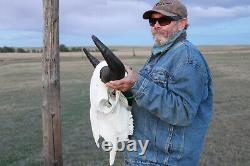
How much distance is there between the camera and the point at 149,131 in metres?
2.53

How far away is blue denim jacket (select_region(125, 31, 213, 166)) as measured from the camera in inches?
89.4

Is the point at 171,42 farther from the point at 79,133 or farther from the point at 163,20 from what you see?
the point at 79,133

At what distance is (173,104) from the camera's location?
7.40 feet

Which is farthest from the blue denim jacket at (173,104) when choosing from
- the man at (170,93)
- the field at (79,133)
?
the field at (79,133)

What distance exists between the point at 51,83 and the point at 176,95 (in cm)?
283

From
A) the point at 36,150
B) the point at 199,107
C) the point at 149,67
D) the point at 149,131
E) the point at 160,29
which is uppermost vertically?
the point at 160,29

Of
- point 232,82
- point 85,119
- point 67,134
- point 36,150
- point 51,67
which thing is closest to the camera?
point 51,67

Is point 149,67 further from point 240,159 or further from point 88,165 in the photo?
point 240,159

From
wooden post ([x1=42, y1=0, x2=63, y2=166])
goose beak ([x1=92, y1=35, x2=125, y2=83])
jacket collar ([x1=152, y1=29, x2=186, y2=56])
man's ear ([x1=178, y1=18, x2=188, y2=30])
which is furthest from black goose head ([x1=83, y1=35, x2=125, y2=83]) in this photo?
wooden post ([x1=42, y1=0, x2=63, y2=166])

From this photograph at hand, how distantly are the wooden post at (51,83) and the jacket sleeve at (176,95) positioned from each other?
2617mm

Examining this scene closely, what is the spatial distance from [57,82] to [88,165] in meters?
2.11

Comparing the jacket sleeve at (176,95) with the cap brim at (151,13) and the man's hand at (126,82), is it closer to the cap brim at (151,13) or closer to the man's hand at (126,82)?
the man's hand at (126,82)

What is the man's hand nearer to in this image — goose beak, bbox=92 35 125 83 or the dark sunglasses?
goose beak, bbox=92 35 125 83

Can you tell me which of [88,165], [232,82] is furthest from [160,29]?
[232,82]
